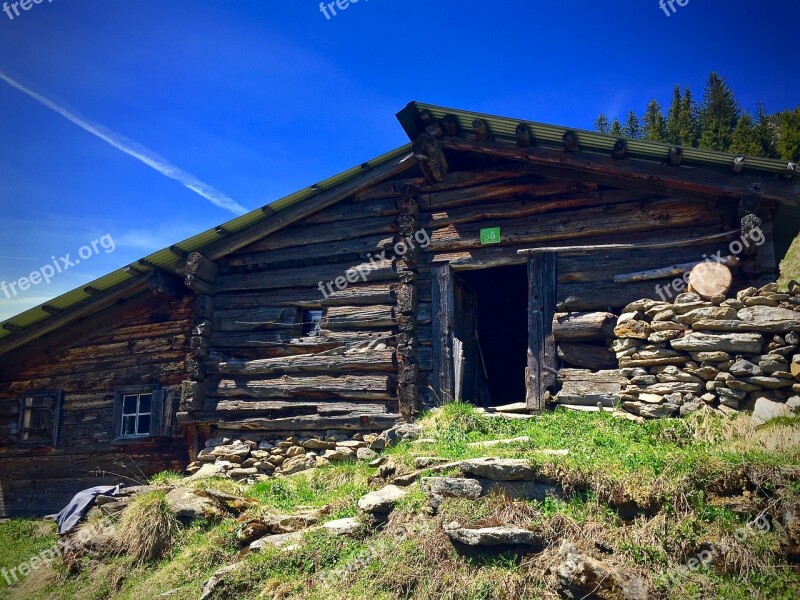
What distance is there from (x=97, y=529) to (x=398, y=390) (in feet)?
15.7

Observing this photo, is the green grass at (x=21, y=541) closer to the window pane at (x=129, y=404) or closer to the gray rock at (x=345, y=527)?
the window pane at (x=129, y=404)

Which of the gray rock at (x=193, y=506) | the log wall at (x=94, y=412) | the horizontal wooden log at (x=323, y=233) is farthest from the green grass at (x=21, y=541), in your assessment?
the horizontal wooden log at (x=323, y=233)

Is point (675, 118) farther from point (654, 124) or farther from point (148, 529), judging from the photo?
point (148, 529)

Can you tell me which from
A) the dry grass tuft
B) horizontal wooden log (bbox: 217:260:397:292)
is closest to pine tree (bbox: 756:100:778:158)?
horizontal wooden log (bbox: 217:260:397:292)

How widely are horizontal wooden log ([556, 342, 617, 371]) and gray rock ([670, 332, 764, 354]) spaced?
3.83 ft

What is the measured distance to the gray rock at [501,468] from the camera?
5738 millimetres

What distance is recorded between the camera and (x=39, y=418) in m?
12.9

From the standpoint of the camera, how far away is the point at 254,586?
5938mm

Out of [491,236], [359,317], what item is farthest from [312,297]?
[491,236]

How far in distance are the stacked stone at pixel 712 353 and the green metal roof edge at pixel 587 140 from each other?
1788 millimetres

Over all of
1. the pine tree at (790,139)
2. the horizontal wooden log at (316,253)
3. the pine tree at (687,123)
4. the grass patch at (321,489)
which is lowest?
the grass patch at (321,489)

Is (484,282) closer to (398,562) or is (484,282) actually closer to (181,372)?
(181,372)

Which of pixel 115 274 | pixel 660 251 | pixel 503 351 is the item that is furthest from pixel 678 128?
pixel 115 274

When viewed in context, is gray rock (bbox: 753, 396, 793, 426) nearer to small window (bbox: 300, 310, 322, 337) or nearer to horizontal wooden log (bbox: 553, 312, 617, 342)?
horizontal wooden log (bbox: 553, 312, 617, 342)
